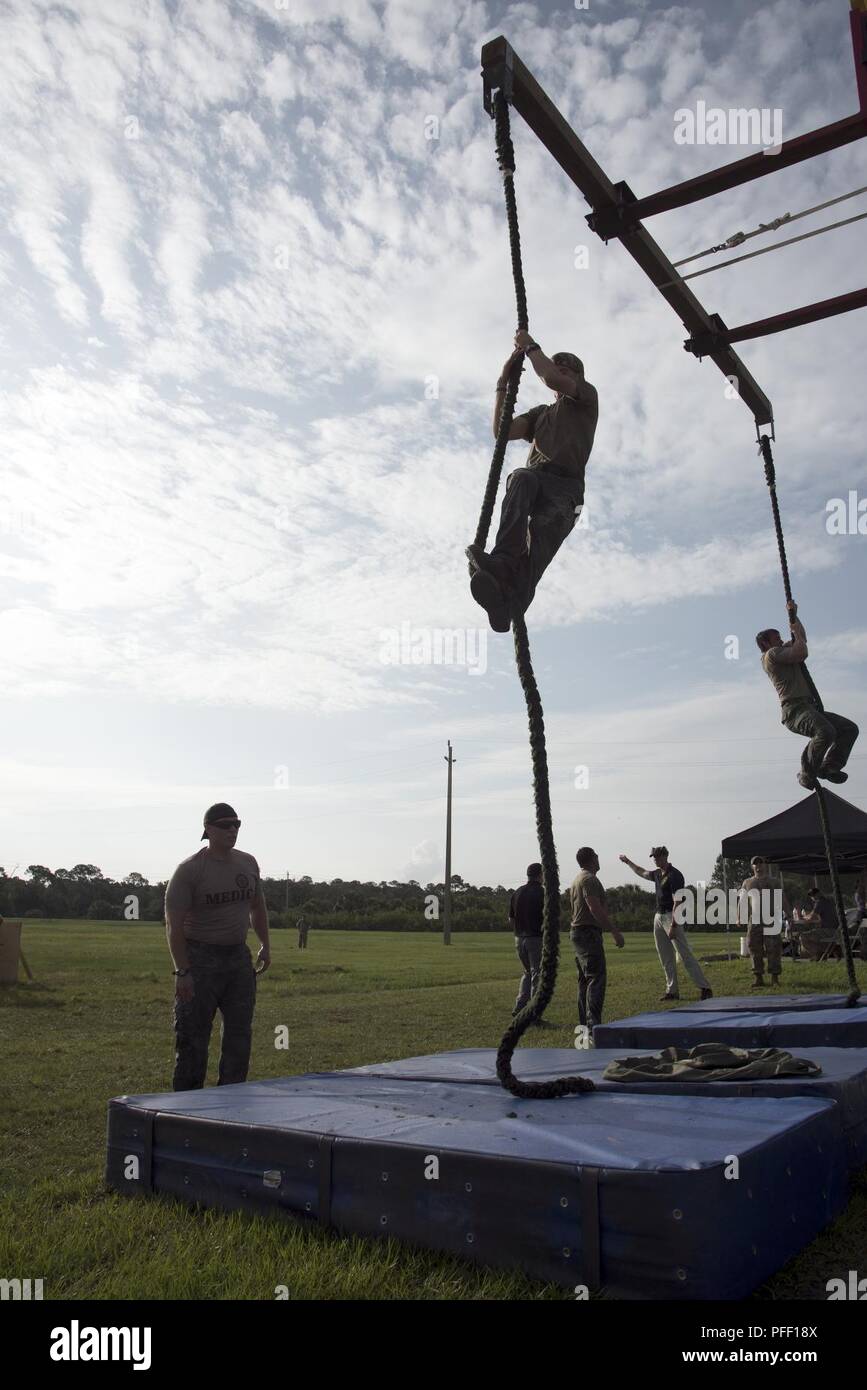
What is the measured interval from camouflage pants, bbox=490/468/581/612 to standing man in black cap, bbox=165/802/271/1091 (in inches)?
102

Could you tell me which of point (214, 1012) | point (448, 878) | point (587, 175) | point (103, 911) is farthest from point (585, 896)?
point (103, 911)

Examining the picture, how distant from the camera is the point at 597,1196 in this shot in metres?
2.92

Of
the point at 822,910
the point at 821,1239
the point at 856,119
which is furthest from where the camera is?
the point at 822,910

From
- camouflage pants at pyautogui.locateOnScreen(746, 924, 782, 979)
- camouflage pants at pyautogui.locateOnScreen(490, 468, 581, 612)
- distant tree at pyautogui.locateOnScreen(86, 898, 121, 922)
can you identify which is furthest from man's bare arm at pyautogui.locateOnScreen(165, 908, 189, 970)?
distant tree at pyautogui.locateOnScreen(86, 898, 121, 922)

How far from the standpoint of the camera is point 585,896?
948 centimetres

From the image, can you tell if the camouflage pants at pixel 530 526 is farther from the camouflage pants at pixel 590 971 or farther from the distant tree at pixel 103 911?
the distant tree at pixel 103 911

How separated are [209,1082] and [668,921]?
21.4ft

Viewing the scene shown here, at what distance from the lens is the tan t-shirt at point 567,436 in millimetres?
4684

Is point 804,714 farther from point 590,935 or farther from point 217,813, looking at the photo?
point 217,813

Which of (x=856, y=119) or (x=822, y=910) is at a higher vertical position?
(x=856, y=119)

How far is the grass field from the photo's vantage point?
3115 mm

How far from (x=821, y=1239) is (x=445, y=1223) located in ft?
4.73
